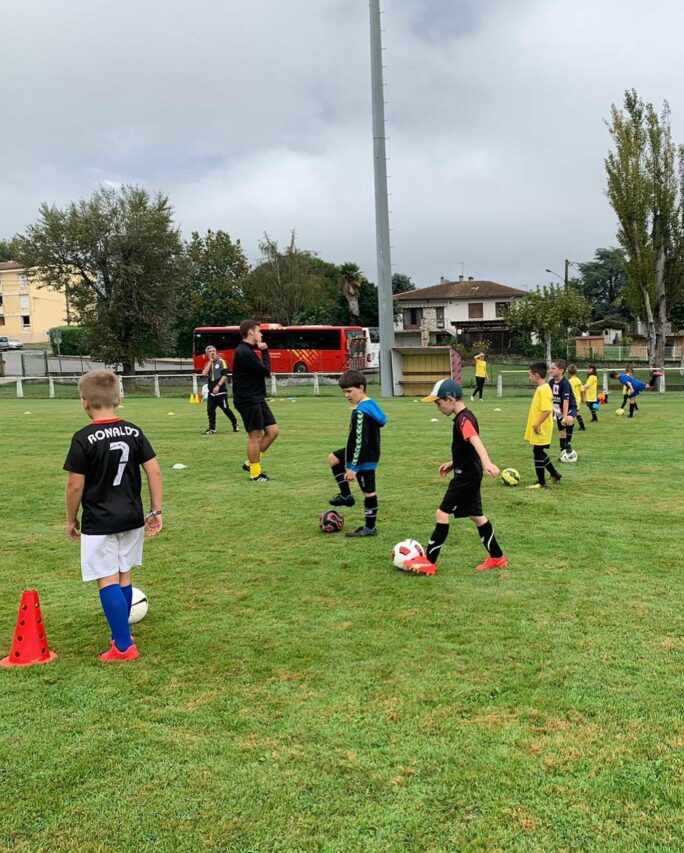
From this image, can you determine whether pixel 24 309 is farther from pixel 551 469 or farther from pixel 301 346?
pixel 551 469

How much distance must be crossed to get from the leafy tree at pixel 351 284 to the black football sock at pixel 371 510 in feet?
183

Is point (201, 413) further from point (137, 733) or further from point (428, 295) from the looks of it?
point (428, 295)

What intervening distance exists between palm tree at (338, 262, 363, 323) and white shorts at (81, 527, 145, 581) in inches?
2316

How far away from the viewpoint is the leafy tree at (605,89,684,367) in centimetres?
3759

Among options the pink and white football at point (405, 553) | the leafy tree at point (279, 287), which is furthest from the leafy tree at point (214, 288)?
the pink and white football at point (405, 553)

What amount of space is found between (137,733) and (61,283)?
40340 millimetres

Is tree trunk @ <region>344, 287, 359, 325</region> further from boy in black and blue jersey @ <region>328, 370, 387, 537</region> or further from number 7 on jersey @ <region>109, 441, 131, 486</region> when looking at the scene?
number 7 on jersey @ <region>109, 441, 131, 486</region>

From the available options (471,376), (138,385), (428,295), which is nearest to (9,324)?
(428,295)

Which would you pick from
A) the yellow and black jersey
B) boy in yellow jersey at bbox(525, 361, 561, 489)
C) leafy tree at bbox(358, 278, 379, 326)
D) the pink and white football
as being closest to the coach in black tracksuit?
boy in yellow jersey at bbox(525, 361, 561, 489)

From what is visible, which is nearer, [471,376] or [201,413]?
[201,413]

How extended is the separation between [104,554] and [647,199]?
130 feet

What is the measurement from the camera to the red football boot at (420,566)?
5980 millimetres

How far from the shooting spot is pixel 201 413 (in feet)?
73.4

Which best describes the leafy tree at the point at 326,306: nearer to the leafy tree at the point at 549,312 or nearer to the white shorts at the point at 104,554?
the leafy tree at the point at 549,312
